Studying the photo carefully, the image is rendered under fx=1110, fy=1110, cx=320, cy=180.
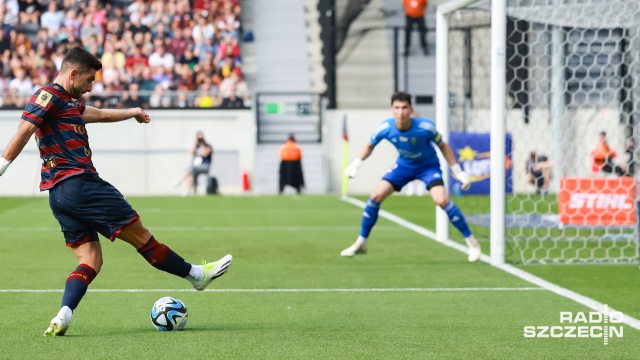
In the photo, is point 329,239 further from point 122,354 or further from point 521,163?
point 521,163

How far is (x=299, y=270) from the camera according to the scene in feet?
38.5

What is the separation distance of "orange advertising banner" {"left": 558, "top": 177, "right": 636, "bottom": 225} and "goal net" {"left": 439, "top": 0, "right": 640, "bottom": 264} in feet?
0.04

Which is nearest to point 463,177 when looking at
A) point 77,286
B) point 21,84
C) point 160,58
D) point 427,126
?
point 427,126

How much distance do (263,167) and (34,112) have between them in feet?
81.9

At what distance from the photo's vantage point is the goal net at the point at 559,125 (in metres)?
13.8

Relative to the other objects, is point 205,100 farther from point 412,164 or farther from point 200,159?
point 412,164

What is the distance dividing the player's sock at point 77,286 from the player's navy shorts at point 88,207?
24 cm

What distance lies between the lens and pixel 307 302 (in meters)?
9.24

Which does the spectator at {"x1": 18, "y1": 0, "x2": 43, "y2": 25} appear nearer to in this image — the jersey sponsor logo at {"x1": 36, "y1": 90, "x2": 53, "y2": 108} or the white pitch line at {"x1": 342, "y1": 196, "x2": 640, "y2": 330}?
the white pitch line at {"x1": 342, "y1": 196, "x2": 640, "y2": 330}

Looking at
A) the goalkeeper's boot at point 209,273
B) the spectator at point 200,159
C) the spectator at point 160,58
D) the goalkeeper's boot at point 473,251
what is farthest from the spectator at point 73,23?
the goalkeeper's boot at point 209,273

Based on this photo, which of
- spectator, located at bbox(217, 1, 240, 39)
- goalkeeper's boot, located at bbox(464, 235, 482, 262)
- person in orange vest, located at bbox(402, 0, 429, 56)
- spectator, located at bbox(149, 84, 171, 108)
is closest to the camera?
goalkeeper's boot, located at bbox(464, 235, 482, 262)

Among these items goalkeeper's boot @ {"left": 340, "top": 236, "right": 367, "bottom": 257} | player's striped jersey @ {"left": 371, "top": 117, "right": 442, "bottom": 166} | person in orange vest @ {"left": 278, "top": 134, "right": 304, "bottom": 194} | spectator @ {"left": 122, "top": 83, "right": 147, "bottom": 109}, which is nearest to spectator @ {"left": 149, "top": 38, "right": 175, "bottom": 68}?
spectator @ {"left": 122, "top": 83, "right": 147, "bottom": 109}

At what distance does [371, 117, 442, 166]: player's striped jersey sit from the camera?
491 inches

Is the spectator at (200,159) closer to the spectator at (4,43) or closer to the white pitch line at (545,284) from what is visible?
the spectator at (4,43)
